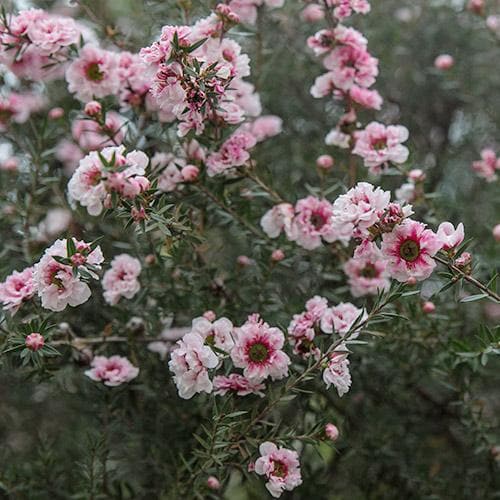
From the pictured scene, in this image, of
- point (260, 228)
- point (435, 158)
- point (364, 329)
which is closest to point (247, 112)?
point (260, 228)

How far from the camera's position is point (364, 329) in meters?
1.07

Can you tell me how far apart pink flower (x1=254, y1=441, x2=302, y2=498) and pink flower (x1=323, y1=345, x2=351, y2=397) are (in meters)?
0.11

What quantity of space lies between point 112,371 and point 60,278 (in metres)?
0.26

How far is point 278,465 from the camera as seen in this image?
3.48ft

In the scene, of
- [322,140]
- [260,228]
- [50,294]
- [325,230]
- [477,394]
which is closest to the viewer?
[50,294]

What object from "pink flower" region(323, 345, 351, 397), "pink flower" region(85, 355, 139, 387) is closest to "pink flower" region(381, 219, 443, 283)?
"pink flower" region(323, 345, 351, 397)

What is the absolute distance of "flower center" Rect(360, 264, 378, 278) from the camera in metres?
1.31

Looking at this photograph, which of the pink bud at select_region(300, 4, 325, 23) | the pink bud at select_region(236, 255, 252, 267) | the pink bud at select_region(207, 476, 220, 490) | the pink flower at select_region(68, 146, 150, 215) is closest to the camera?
the pink flower at select_region(68, 146, 150, 215)

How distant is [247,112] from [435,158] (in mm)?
703

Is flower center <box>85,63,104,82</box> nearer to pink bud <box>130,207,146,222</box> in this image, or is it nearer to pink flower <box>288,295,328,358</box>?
pink bud <box>130,207,146,222</box>

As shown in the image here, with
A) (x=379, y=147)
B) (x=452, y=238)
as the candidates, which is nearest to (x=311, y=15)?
(x=379, y=147)

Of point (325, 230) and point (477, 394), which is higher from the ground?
point (325, 230)

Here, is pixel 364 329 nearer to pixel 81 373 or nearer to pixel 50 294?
pixel 50 294

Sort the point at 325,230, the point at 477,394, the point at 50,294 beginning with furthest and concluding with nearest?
the point at 477,394, the point at 325,230, the point at 50,294
